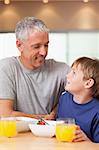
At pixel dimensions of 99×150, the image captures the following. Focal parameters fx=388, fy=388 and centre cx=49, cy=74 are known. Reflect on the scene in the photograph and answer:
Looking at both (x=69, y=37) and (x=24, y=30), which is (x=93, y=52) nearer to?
(x=69, y=37)

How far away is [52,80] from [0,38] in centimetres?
652

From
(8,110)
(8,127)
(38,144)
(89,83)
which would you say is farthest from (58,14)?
(38,144)

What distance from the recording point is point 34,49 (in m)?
2.39

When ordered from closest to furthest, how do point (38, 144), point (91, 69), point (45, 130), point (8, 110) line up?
point (38, 144)
point (45, 130)
point (91, 69)
point (8, 110)

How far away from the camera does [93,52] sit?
8742 millimetres

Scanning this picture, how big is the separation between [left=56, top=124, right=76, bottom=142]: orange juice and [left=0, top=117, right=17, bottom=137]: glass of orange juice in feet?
0.75

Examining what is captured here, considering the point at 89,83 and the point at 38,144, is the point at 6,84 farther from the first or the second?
the point at 38,144

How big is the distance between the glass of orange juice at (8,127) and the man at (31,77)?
1.26 ft

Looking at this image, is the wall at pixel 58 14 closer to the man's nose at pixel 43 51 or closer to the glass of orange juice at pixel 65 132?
the man's nose at pixel 43 51

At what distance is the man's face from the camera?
236cm

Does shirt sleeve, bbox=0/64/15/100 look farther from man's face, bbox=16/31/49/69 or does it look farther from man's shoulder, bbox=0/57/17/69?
man's face, bbox=16/31/49/69

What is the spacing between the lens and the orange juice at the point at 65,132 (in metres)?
1.78

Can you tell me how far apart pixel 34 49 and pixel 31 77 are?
18 centimetres

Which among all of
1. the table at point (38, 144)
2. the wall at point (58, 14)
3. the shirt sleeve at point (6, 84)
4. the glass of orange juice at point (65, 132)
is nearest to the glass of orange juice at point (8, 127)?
the table at point (38, 144)
